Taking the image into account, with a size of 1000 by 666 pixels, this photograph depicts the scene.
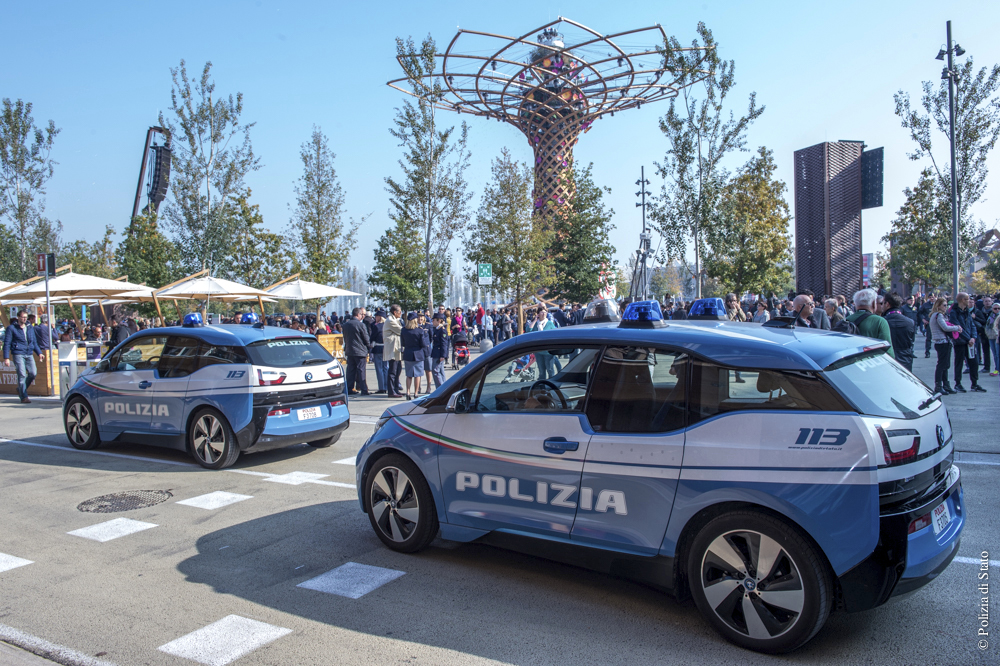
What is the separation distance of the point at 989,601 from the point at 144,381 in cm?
819

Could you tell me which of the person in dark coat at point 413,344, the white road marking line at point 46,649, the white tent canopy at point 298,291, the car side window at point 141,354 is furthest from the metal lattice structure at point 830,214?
the white road marking line at point 46,649

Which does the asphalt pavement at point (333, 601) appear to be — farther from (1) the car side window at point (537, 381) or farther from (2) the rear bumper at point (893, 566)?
(1) the car side window at point (537, 381)

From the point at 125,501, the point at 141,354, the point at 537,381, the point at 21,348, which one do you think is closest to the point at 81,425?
the point at 141,354

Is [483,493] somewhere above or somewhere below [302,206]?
below

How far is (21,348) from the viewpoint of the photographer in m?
14.4

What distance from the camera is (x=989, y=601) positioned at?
12.0ft

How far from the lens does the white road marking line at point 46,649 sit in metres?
3.35

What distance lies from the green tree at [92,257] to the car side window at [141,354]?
42350 millimetres

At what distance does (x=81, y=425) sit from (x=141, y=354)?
1523 millimetres

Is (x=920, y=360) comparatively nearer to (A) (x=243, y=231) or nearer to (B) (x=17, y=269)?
(A) (x=243, y=231)

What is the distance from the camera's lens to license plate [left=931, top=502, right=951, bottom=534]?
10.3ft

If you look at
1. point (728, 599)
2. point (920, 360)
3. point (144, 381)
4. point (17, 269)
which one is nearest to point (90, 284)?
point (144, 381)

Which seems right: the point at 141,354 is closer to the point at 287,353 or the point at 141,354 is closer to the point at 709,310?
the point at 287,353

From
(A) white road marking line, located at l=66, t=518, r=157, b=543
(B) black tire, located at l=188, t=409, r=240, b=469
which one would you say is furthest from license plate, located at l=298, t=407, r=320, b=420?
(A) white road marking line, located at l=66, t=518, r=157, b=543
